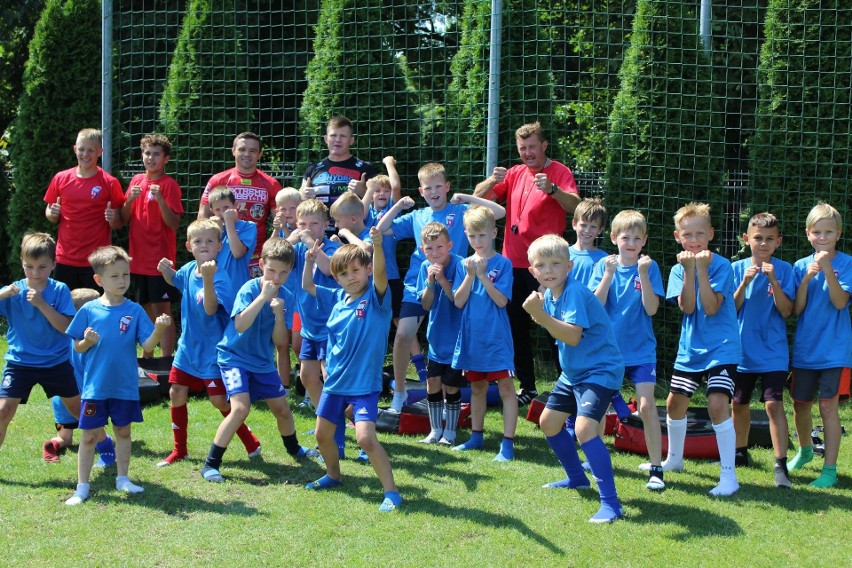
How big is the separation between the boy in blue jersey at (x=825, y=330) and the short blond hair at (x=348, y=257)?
2530 mm

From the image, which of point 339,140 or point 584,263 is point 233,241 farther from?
point 584,263

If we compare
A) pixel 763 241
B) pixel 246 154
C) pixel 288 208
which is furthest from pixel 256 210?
pixel 763 241

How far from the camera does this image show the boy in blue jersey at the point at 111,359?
16.4 feet

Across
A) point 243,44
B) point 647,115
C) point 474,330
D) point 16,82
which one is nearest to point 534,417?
point 474,330

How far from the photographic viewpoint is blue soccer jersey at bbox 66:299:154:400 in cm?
502

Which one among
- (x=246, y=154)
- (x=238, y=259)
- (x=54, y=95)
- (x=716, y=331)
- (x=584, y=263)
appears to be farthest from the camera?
(x=54, y=95)

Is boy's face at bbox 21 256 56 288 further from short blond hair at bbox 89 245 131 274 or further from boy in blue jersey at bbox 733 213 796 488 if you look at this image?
boy in blue jersey at bbox 733 213 796 488

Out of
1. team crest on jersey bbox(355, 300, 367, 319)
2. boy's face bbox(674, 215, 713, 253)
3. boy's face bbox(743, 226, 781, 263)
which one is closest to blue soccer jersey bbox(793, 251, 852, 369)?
boy's face bbox(743, 226, 781, 263)

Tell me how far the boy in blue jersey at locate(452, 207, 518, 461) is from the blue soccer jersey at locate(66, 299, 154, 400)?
Result: 191cm

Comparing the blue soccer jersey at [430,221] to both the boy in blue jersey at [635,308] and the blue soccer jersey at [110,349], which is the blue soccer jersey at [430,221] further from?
the blue soccer jersey at [110,349]

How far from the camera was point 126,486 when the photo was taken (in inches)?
199

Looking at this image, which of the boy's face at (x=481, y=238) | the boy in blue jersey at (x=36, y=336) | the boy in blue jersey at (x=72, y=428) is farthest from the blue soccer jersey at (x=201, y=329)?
the boy's face at (x=481, y=238)

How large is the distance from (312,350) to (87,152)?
3.17 meters

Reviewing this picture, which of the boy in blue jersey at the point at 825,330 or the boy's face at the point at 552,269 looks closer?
the boy's face at the point at 552,269
